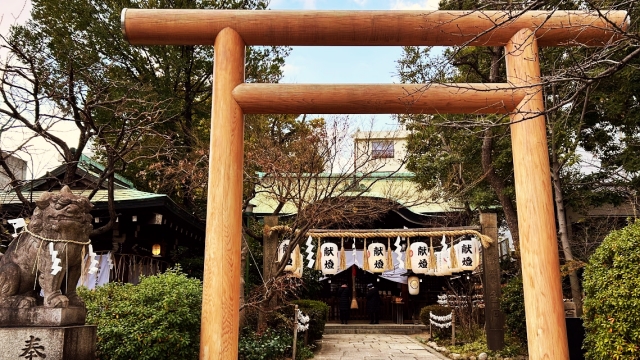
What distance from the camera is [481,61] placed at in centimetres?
1491

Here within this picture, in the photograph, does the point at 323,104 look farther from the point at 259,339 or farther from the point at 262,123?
the point at 262,123

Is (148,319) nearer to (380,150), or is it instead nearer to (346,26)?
(346,26)

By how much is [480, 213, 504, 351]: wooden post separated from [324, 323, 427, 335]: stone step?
7.53 meters

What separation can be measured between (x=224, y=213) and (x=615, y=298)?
→ 13.2ft

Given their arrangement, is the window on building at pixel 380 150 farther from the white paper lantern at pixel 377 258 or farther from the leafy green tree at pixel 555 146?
the white paper lantern at pixel 377 258

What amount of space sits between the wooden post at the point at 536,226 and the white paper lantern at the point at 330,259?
881cm

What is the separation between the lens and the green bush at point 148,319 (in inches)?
247

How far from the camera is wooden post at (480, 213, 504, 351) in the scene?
10.7 metres

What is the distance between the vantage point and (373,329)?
18.0 metres

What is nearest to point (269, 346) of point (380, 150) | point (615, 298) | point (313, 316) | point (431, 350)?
point (313, 316)

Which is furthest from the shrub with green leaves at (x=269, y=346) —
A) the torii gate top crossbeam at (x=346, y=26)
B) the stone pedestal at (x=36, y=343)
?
the torii gate top crossbeam at (x=346, y=26)

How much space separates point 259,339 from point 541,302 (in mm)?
6444

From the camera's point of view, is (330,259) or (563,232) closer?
(563,232)

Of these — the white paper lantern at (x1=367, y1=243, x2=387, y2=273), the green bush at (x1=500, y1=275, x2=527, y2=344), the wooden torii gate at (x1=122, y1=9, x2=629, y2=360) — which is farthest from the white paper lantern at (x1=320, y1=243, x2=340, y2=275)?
the wooden torii gate at (x1=122, y1=9, x2=629, y2=360)
